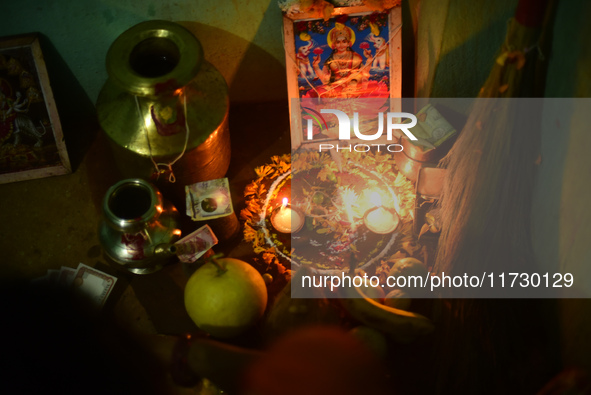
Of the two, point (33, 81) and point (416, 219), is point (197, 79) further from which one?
point (416, 219)

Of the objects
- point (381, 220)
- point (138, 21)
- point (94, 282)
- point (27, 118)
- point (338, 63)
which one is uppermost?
point (138, 21)

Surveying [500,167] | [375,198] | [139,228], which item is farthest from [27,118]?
[500,167]

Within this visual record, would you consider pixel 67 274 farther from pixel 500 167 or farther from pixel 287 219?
pixel 500 167

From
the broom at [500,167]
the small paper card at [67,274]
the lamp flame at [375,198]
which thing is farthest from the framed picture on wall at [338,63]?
the small paper card at [67,274]

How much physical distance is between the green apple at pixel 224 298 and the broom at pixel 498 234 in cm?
100

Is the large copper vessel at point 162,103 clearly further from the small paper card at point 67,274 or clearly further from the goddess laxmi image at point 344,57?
the small paper card at point 67,274

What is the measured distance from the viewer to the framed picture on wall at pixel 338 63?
2.81m

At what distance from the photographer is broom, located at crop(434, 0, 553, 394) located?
1.72 metres

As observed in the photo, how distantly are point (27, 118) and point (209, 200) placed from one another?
1546mm

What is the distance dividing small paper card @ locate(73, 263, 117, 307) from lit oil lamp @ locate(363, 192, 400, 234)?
5.72 ft

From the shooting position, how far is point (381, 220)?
271 centimetres

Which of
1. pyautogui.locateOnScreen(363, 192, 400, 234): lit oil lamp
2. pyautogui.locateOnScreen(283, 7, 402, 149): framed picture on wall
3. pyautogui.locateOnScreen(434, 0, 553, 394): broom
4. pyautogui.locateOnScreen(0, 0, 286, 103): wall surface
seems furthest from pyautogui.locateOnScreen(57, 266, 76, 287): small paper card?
pyautogui.locateOnScreen(434, 0, 553, 394): broom

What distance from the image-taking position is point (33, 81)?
2.79 meters

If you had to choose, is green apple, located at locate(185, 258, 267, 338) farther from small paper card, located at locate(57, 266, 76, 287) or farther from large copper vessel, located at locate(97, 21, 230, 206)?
small paper card, located at locate(57, 266, 76, 287)
